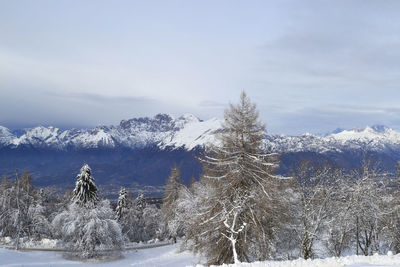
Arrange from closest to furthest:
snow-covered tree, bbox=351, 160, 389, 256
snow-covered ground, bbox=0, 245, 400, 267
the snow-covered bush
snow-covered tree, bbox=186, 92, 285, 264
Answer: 1. snow-covered ground, bbox=0, 245, 400, 267
2. snow-covered tree, bbox=186, 92, 285, 264
3. snow-covered tree, bbox=351, 160, 389, 256
4. the snow-covered bush

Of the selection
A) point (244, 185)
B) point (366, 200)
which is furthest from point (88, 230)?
point (366, 200)

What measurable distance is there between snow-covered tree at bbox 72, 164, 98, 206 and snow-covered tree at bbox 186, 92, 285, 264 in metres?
26.3

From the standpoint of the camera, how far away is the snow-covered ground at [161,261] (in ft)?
38.1

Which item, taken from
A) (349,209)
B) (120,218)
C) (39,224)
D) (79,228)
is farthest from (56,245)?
(349,209)

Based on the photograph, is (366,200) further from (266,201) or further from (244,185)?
(244,185)

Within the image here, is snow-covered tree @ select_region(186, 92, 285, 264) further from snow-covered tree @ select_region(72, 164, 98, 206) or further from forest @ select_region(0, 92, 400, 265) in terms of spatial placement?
snow-covered tree @ select_region(72, 164, 98, 206)

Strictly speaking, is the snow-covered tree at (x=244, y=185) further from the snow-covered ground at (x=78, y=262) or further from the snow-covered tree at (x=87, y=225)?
the snow-covered tree at (x=87, y=225)

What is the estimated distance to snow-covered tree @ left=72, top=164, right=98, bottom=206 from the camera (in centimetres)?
3881

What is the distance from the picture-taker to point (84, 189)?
3919 centimetres

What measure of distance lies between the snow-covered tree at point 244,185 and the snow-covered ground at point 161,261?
12.3ft

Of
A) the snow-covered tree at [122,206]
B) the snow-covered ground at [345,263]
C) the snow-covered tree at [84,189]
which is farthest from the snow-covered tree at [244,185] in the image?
the snow-covered tree at [122,206]

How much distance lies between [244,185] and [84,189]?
2917 cm

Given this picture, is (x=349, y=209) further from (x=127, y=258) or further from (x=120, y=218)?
(x=120, y=218)

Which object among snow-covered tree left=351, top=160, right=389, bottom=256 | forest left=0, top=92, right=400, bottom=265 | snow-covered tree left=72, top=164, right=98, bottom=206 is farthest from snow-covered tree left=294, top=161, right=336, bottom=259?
snow-covered tree left=72, top=164, right=98, bottom=206
